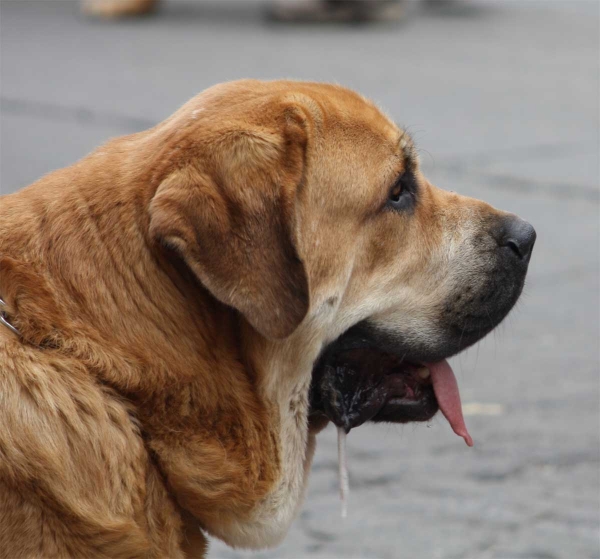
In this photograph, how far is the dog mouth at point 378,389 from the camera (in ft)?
10.6

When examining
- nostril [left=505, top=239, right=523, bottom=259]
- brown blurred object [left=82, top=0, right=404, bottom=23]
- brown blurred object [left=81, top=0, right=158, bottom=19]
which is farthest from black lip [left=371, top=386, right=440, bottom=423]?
brown blurred object [left=81, top=0, right=158, bottom=19]

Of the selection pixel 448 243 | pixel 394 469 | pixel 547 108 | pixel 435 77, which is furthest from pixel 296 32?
pixel 448 243

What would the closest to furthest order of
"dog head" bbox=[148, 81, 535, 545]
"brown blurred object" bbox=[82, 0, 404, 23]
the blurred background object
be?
"dog head" bbox=[148, 81, 535, 545]
the blurred background object
"brown blurred object" bbox=[82, 0, 404, 23]

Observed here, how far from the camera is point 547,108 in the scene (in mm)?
11727

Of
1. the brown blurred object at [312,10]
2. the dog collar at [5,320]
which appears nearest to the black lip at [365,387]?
the dog collar at [5,320]

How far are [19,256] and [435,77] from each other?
11263 millimetres

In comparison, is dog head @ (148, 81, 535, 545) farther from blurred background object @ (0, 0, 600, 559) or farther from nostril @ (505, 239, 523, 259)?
blurred background object @ (0, 0, 600, 559)

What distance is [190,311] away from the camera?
2.81 metres

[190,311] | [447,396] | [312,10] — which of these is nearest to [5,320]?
[190,311]

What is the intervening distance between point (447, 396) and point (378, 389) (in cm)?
27

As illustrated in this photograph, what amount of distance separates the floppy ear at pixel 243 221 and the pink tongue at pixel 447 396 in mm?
843

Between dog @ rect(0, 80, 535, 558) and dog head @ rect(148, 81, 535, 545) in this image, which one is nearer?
dog @ rect(0, 80, 535, 558)

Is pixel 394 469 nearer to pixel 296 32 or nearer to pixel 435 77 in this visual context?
pixel 435 77

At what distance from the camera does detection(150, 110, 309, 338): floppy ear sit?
8.69 ft
